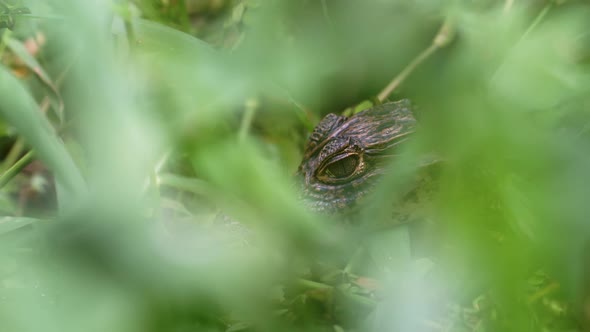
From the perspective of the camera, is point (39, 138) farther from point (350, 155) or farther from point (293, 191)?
point (350, 155)

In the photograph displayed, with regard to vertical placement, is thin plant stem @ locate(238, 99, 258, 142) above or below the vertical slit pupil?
above

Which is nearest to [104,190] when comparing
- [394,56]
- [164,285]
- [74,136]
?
[164,285]

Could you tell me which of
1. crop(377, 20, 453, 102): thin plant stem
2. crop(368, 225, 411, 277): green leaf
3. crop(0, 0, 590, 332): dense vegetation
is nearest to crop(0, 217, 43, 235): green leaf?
crop(0, 0, 590, 332): dense vegetation

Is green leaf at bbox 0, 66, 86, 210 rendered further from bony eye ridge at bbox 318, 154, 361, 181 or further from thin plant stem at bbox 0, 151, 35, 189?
bony eye ridge at bbox 318, 154, 361, 181

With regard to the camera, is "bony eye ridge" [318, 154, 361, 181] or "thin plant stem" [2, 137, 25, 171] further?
"thin plant stem" [2, 137, 25, 171]

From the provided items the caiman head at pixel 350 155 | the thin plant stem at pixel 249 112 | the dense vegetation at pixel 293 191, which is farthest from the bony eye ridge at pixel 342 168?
the thin plant stem at pixel 249 112

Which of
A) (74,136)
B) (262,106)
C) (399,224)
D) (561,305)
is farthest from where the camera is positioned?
(262,106)

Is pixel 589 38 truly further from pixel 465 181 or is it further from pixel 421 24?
pixel 465 181

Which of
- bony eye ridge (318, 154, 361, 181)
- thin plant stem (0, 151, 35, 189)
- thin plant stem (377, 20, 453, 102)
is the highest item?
thin plant stem (377, 20, 453, 102)
